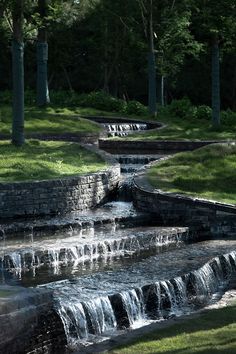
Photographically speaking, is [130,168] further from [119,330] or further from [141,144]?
[119,330]

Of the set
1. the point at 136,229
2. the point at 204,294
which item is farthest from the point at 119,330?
the point at 136,229

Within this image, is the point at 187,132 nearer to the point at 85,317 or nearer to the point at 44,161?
the point at 44,161

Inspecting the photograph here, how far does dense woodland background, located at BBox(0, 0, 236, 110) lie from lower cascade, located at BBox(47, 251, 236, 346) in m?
17.2

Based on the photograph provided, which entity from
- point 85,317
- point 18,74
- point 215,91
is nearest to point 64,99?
point 215,91

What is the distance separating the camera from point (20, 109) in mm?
18438

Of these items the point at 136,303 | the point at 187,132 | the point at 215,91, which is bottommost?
the point at 136,303

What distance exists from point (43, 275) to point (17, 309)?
3.95 m

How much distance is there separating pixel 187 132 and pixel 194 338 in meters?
17.2

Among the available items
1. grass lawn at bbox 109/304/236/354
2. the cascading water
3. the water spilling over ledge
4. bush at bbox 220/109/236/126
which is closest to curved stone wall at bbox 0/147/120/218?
the water spilling over ledge

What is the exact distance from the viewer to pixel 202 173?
17359 millimetres

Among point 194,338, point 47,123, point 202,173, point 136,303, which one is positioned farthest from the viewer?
point 47,123

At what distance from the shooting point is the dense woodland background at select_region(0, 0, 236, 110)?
30.1m

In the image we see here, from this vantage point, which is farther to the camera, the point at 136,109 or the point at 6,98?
the point at 6,98

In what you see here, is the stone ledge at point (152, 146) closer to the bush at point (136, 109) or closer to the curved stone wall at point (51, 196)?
the curved stone wall at point (51, 196)
